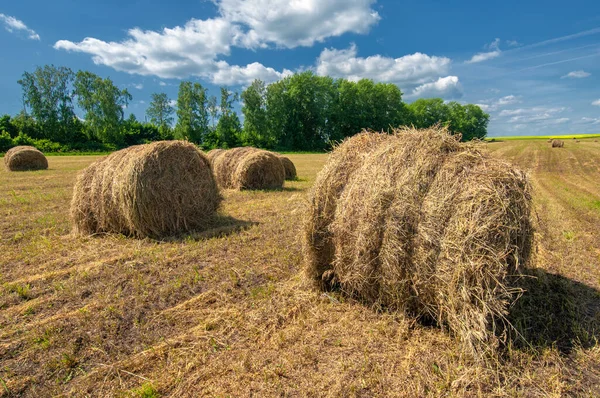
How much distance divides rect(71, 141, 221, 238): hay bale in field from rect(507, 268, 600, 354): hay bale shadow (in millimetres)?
6638

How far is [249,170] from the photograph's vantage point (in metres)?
13.7

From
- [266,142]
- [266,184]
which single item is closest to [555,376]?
[266,184]

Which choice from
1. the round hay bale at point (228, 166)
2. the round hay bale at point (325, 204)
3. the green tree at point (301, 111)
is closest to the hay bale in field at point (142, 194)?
the round hay bale at point (325, 204)

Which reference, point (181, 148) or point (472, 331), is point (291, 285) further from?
point (181, 148)

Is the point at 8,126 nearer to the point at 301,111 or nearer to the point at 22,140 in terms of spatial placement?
the point at 22,140

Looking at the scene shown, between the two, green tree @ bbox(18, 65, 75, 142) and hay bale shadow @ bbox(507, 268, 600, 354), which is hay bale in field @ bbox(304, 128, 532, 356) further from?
green tree @ bbox(18, 65, 75, 142)

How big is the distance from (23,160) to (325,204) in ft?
79.3

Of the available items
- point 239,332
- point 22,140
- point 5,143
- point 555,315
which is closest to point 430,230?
point 555,315

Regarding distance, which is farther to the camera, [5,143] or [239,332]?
[5,143]

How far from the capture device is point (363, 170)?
4574 mm

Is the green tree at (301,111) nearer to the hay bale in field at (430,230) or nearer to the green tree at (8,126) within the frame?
the green tree at (8,126)

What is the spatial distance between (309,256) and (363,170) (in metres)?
1.48

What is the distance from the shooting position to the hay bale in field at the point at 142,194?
7.38 metres

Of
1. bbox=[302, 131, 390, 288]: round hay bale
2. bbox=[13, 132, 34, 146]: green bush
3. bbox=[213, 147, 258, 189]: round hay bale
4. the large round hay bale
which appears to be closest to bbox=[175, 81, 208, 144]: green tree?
bbox=[13, 132, 34, 146]: green bush
